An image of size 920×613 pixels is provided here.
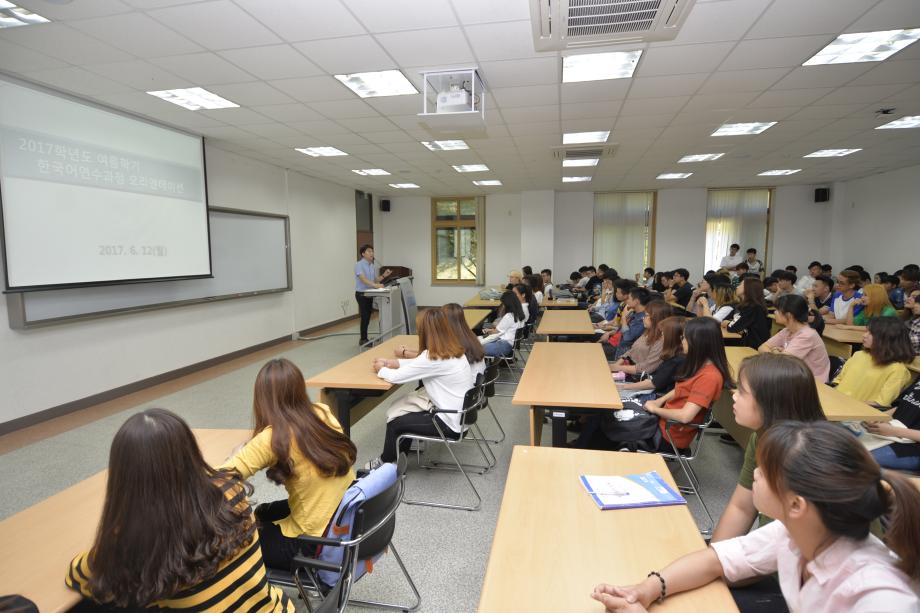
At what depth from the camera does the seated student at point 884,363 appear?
9.21ft

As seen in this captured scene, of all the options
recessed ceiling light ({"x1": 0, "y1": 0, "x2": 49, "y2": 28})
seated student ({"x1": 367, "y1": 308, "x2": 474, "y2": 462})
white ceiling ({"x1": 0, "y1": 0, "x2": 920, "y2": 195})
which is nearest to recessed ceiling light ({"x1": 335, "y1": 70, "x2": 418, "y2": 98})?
white ceiling ({"x1": 0, "y1": 0, "x2": 920, "y2": 195})

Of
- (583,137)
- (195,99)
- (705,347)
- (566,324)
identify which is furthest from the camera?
(583,137)

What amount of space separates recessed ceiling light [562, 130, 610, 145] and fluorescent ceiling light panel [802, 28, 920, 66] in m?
2.52

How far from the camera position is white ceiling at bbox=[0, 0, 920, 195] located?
313cm

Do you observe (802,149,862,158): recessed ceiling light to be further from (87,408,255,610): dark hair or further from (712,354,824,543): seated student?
(87,408,255,610): dark hair

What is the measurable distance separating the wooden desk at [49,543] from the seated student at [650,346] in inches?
130

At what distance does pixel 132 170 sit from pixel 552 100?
15.1 feet

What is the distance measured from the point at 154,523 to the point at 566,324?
511cm

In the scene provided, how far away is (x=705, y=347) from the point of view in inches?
106

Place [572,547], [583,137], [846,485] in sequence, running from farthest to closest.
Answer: [583,137], [572,547], [846,485]

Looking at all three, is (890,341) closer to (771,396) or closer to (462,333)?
(771,396)

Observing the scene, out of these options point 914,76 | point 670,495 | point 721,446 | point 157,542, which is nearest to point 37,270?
point 157,542

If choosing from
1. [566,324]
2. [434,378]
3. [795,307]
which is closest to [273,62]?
[434,378]

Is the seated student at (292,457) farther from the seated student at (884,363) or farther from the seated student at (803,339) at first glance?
the seated student at (803,339)
